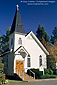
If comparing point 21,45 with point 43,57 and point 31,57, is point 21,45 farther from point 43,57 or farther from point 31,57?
point 43,57

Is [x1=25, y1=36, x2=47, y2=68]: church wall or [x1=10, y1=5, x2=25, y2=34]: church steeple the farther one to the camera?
[x1=25, y1=36, x2=47, y2=68]: church wall

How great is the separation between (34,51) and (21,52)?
326 centimetres

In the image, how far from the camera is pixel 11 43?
81.4 ft

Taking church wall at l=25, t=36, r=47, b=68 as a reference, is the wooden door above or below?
below

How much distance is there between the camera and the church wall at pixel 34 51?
24941mm

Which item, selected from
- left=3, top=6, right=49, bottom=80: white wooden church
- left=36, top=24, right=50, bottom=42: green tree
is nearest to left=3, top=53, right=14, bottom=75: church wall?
left=3, top=6, right=49, bottom=80: white wooden church

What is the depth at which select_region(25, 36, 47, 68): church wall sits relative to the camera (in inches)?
982

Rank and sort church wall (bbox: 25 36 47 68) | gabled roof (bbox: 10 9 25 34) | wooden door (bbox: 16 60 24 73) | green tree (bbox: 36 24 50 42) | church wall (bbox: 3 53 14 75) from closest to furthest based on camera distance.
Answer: wooden door (bbox: 16 60 24 73), church wall (bbox: 3 53 14 75), gabled roof (bbox: 10 9 25 34), church wall (bbox: 25 36 47 68), green tree (bbox: 36 24 50 42)

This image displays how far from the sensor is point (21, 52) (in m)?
23.3

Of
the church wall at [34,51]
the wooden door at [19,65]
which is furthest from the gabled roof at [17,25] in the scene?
the wooden door at [19,65]

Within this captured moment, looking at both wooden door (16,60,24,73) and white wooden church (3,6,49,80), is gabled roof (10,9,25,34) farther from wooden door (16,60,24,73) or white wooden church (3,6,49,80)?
wooden door (16,60,24,73)

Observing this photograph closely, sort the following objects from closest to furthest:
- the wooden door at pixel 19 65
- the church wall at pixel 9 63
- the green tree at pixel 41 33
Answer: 1. the wooden door at pixel 19 65
2. the church wall at pixel 9 63
3. the green tree at pixel 41 33

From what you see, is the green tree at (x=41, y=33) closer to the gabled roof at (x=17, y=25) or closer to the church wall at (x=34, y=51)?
the church wall at (x=34, y=51)

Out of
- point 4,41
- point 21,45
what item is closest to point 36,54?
point 21,45
